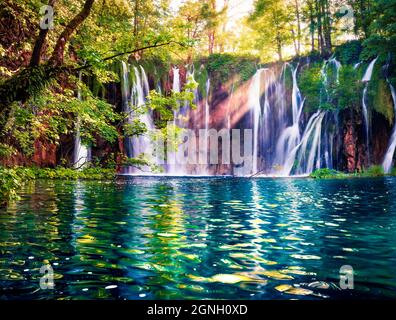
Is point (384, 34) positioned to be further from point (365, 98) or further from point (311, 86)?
point (311, 86)

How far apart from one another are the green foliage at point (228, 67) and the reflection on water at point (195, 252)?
100ft

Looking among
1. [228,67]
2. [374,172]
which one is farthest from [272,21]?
[374,172]

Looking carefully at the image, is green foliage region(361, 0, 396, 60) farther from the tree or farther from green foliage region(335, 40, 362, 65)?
the tree

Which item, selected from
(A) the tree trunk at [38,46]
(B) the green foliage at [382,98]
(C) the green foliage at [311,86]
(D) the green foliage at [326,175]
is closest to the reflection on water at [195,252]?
(A) the tree trunk at [38,46]

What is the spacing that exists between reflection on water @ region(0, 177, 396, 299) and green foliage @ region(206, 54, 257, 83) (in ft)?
100

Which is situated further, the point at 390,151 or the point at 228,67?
the point at 228,67

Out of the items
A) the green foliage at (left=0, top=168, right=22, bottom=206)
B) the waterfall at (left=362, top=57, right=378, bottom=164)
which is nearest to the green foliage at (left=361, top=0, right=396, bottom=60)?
the waterfall at (left=362, top=57, right=378, bottom=164)

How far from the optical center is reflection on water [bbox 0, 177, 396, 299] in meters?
3.99

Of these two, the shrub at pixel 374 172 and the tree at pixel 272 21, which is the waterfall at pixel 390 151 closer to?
A: the shrub at pixel 374 172

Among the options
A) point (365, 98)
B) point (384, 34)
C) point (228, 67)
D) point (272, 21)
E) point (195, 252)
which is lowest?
point (195, 252)

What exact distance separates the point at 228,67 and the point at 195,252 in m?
35.8

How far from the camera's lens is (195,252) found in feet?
18.4

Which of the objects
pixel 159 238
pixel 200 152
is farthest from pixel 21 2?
pixel 200 152

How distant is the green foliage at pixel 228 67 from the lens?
39.3 meters
